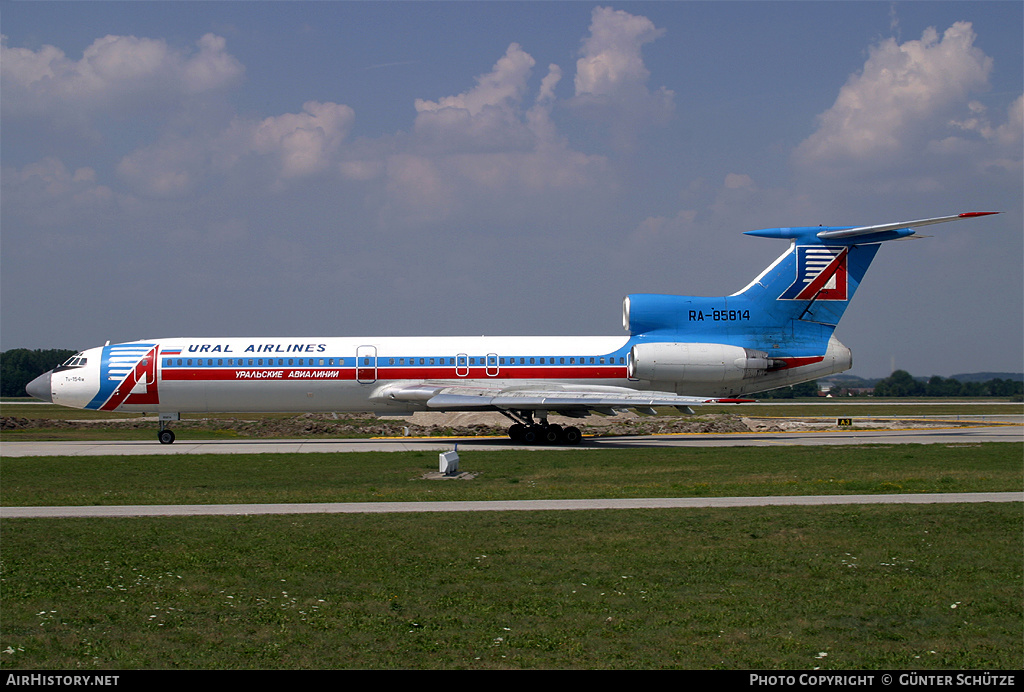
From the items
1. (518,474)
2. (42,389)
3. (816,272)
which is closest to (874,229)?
(816,272)

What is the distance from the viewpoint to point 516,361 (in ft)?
105

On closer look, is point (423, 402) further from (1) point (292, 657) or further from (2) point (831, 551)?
(1) point (292, 657)

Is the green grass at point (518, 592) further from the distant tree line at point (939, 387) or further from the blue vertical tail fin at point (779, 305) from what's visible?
the distant tree line at point (939, 387)

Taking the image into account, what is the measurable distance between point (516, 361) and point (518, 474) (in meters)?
11.4

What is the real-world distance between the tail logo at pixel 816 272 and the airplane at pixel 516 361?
0.04m

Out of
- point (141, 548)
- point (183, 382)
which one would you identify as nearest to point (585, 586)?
point (141, 548)

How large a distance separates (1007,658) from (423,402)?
25.5m

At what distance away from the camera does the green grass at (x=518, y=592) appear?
295 inches

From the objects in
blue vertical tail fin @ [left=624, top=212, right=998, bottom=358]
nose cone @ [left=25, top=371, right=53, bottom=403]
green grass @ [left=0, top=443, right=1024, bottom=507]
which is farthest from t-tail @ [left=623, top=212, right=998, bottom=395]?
nose cone @ [left=25, top=371, right=53, bottom=403]

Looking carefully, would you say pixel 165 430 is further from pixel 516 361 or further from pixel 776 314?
pixel 776 314

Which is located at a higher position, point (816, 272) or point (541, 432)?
point (816, 272)

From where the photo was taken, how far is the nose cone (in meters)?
32.4

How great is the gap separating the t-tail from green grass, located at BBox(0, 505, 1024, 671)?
1883cm
